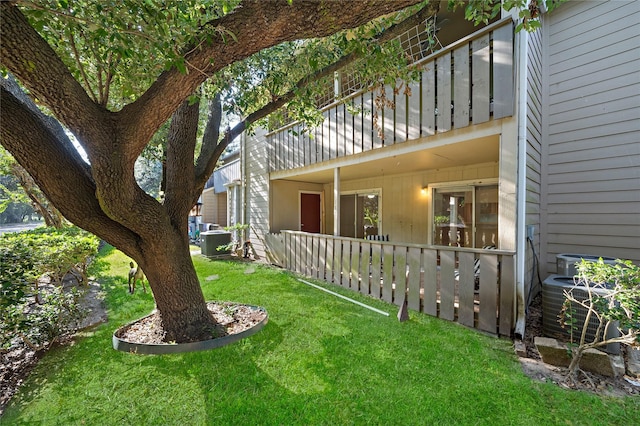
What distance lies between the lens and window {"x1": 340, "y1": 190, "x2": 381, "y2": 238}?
827 centimetres

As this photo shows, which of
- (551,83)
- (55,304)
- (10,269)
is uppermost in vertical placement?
(551,83)

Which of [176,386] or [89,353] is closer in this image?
[176,386]

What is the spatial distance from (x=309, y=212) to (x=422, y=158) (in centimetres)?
465

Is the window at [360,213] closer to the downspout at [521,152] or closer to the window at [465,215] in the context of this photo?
the window at [465,215]

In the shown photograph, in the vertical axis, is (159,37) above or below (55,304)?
above

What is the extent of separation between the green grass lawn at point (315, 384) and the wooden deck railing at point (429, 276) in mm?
281

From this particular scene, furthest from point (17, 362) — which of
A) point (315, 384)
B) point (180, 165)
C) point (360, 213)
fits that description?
point (360, 213)

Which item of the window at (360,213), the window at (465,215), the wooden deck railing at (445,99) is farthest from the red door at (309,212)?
the window at (465,215)

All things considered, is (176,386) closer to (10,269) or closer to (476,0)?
(10,269)

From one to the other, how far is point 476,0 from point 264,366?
3.96m

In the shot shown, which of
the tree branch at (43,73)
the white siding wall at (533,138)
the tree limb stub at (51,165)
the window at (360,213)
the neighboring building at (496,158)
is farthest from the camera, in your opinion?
the window at (360,213)

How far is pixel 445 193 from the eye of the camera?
660 centimetres

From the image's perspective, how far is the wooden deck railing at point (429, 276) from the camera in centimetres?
331

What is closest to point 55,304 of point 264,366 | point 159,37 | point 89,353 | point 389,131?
point 89,353
